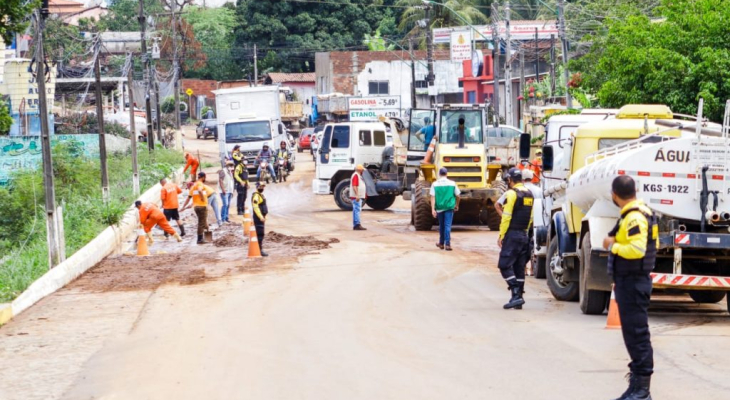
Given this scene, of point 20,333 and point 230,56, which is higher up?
point 230,56

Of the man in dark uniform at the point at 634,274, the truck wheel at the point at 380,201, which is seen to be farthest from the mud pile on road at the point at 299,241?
the man in dark uniform at the point at 634,274

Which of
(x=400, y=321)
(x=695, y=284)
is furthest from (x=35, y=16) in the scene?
(x=695, y=284)

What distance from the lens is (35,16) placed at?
1947cm

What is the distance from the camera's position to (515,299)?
1402 centimetres

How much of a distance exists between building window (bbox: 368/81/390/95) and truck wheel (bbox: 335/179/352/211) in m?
49.8

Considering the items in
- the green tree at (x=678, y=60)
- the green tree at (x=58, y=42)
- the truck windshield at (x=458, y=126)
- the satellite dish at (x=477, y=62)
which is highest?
the green tree at (x=58, y=42)

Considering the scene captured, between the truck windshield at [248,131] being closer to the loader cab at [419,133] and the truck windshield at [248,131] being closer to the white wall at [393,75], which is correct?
the loader cab at [419,133]

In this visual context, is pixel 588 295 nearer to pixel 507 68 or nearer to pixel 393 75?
pixel 507 68

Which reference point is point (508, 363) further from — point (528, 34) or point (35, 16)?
point (528, 34)

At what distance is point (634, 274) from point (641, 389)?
36.7 inches

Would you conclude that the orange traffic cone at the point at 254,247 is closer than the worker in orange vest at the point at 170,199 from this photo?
Yes

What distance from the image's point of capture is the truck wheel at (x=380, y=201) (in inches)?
1326

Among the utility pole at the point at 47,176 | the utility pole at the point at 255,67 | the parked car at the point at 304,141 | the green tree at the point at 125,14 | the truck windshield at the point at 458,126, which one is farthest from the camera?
the green tree at the point at 125,14

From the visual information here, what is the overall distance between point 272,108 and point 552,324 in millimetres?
35288
